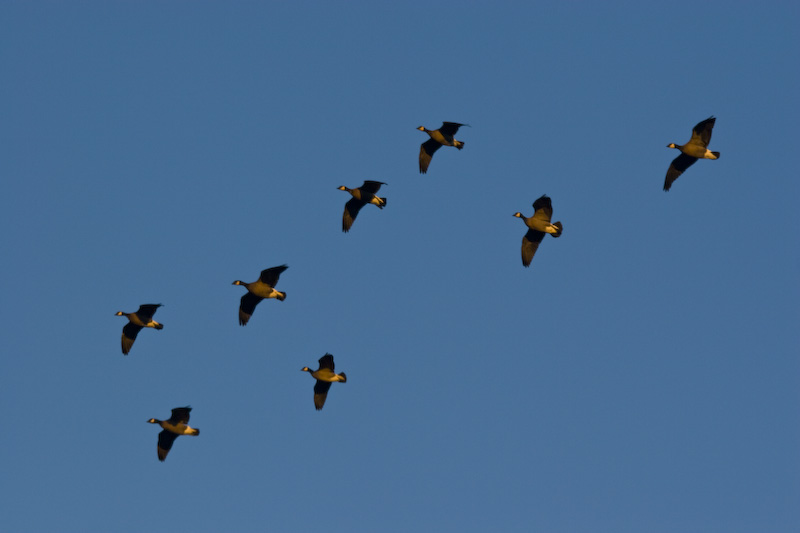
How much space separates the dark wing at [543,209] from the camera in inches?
2094

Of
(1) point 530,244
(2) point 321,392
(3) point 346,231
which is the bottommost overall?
(2) point 321,392

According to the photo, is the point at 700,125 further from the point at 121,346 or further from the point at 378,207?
the point at 121,346

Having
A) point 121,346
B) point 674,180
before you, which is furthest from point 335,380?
point 674,180

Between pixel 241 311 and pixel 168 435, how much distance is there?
527 cm

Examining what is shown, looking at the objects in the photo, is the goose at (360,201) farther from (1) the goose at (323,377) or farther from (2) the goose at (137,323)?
(2) the goose at (137,323)

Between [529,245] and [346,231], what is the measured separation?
6.91 meters

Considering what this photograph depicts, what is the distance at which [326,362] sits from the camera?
172 ft

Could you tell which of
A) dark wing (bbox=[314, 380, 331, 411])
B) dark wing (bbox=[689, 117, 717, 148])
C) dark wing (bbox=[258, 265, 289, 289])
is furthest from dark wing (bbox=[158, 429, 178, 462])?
dark wing (bbox=[689, 117, 717, 148])

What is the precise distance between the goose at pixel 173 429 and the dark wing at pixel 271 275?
5.36 meters

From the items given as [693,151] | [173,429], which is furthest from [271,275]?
[693,151]

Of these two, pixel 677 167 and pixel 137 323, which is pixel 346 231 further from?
pixel 677 167

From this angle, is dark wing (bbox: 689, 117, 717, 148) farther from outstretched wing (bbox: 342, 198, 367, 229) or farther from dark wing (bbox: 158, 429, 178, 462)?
dark wing (bbox: 158, 429, 178, 462)

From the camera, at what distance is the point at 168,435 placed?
177 ft

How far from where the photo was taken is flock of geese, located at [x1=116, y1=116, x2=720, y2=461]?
2093 inches
